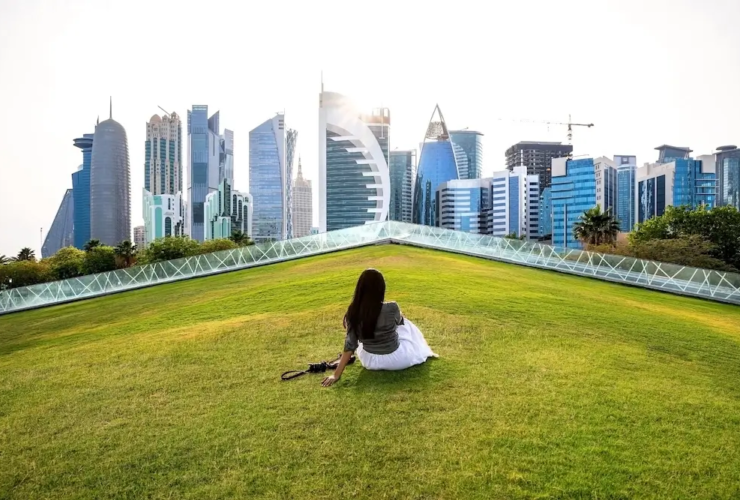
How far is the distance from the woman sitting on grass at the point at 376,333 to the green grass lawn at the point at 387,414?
0.20 metres

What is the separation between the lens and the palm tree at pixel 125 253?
68875mm

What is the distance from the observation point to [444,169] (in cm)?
19188

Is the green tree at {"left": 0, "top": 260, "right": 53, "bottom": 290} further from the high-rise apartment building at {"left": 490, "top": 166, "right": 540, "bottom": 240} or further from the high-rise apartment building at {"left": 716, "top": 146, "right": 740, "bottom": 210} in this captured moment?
the high-rise apartment building at {"left": 716, "top": 146, "right": 740, "bottom": 210}

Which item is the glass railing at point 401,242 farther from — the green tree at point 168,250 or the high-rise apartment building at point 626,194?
the high-rise apartment building at point 626,194

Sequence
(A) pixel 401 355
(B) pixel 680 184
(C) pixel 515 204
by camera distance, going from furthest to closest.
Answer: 1. (C) pixel 515 204
2. (B) pixel 680 184
3. (A) pixel 401 355

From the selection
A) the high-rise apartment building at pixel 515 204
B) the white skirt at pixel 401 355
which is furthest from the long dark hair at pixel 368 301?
the high-rise apartment building at pixel 515 204

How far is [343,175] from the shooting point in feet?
485

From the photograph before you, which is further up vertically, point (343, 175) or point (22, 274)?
point (343, 175)

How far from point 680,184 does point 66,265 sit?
150 m

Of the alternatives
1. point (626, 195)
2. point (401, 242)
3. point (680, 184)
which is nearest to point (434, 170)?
point (626, 195)

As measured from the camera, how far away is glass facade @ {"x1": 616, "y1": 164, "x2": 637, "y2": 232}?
573 ft

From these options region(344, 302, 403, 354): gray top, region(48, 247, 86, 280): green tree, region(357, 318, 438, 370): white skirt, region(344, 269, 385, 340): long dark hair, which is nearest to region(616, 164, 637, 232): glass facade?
region(48, 247, 86, 280): green tree

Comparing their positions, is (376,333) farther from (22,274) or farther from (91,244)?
(91,244)

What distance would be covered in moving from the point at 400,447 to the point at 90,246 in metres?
80.7
